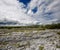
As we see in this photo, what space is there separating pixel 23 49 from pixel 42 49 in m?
2.32

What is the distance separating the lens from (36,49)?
15.3 meters

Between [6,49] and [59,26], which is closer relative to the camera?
[6,49]

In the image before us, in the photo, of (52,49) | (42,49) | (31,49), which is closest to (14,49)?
(31,49)

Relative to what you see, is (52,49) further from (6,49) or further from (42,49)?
(6,49)

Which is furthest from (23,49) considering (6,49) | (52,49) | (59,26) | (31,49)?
(59,26)

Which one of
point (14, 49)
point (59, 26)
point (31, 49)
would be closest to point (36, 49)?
point (31, 49)

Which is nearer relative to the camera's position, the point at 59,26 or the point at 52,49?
the point at 52,49

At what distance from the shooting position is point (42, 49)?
1514cm

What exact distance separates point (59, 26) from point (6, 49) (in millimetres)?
119832

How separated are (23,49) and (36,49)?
5.25 feet

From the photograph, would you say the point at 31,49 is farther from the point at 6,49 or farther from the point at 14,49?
the point at 6,49

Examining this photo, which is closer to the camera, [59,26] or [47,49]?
[47,49]

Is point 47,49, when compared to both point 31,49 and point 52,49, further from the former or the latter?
point 31,49

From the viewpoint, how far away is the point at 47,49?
15.2 meters
